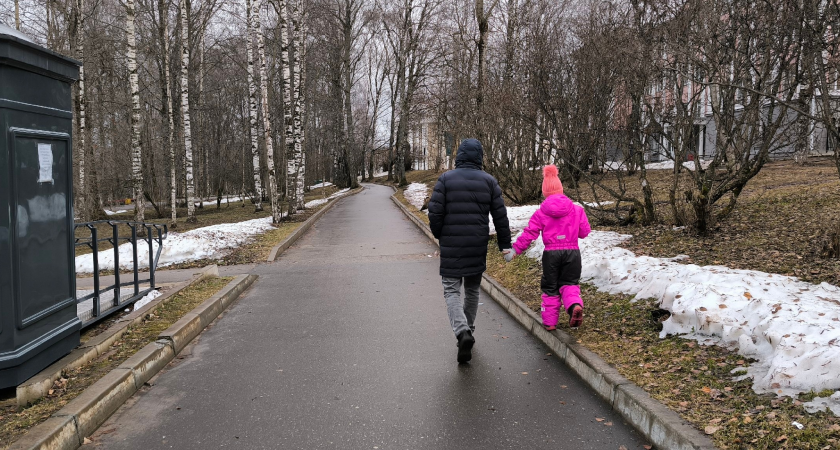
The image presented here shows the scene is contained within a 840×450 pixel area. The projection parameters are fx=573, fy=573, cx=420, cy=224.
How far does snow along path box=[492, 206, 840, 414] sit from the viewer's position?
388 cm

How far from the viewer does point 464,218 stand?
552 centimetres

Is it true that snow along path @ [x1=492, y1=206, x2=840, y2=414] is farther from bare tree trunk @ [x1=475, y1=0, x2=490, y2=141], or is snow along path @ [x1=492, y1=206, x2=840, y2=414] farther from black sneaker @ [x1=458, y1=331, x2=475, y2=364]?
bare tree trunk @ [x1=475, y1=0, x2=490, y2=141]

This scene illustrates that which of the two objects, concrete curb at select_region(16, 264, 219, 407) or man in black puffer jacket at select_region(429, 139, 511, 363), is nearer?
concrete curb at select_region(16, 264, 219, 407)

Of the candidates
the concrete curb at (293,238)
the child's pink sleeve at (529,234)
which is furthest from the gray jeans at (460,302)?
the concrete curb at (293,238)

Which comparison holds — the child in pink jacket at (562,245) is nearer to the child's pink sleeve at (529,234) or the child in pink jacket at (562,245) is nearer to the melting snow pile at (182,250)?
the child's pink sleeve at (529,234)

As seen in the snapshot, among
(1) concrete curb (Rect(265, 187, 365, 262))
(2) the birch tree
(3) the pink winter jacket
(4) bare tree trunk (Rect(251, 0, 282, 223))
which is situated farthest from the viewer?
(2) the birch tree

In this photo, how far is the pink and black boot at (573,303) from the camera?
577 cm

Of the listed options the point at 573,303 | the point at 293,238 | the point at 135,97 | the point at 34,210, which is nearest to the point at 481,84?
the point at 293,238

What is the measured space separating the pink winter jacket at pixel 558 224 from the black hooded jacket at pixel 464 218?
0.43 m

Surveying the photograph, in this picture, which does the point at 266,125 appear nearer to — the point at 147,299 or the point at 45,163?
the point at 147,299

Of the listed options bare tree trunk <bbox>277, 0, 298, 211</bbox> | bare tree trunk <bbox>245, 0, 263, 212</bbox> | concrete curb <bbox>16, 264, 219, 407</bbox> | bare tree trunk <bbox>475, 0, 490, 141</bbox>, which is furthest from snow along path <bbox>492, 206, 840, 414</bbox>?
bare tree trunk <bbox>245, 0, 263, 212</bbox>

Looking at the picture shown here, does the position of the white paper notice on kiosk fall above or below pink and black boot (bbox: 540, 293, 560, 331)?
above

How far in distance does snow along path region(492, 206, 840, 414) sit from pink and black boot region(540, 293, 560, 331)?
3.42 feet

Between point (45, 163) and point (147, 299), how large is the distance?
3.70 m
